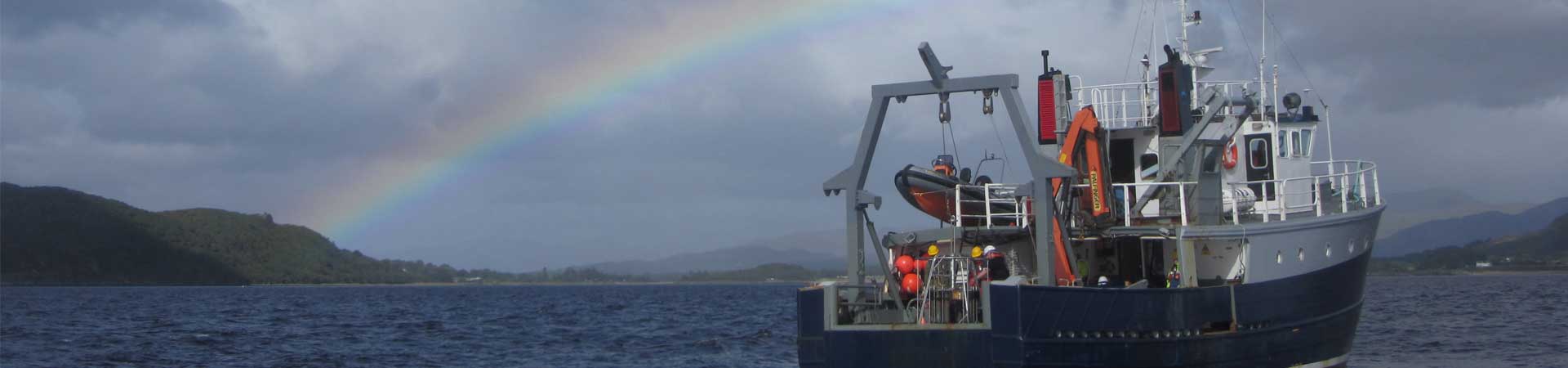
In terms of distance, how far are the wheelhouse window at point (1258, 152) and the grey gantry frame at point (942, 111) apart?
699 centimetres

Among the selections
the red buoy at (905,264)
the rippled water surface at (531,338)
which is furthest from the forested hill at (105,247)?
the red buoy at (905,264)

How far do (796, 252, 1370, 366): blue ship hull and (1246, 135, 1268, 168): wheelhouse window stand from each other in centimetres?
398

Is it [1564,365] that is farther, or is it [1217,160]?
[1564,365]

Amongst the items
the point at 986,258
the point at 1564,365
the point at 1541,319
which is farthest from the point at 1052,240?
the point at 1541,319

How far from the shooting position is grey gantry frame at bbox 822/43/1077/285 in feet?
54.3

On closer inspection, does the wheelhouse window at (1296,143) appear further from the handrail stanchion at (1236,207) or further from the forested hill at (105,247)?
the forested hill at (105,247)

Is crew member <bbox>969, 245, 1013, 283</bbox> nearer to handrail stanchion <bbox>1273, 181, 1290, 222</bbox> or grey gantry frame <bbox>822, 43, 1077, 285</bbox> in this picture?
grey gantry frame <bbox>822, 43, 1077, 285</bbox>

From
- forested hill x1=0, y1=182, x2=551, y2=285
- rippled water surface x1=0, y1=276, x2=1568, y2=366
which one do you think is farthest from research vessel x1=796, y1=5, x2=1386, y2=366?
forested hill x1=0, y1=182, x2=551, y2=285

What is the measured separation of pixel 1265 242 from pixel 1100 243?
8.24 ft

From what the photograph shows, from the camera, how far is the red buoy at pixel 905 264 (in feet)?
59.4

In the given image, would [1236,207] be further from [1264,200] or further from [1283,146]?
[1283,146]

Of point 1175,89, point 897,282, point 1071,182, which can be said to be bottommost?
point 897,282

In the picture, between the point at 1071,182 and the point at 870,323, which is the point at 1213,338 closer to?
the point at 1071,182

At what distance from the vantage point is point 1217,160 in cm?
2034
